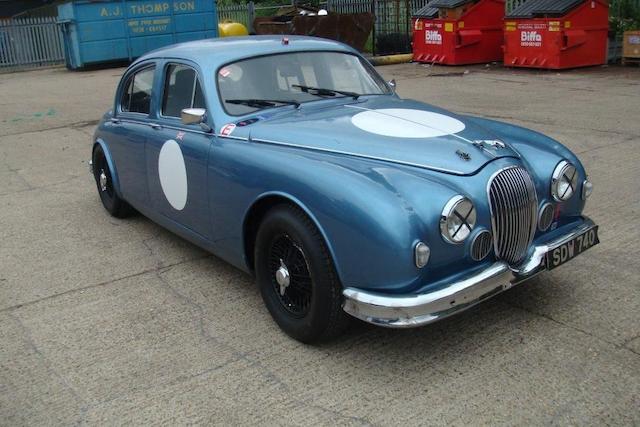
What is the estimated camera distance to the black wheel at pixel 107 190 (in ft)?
20.0

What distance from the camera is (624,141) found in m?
7.96

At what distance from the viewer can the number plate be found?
11.8ft

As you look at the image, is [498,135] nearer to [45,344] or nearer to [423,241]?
[423,241]

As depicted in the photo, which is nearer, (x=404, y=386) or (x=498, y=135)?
(x=404, y=386)

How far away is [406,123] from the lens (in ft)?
12.9

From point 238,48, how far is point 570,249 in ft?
8.44

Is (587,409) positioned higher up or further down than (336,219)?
further down

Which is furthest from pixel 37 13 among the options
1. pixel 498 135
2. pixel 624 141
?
pixel 498 135

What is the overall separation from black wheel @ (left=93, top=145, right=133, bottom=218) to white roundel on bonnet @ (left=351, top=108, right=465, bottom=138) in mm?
2886

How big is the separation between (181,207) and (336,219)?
5.80 feet

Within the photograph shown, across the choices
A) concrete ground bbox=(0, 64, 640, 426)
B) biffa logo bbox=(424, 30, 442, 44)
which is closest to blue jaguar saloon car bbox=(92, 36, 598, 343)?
concrete ground bbox=(0, 64, 640, 426)

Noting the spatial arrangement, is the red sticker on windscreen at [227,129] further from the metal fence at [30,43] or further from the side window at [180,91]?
the metal fence at [30,43]

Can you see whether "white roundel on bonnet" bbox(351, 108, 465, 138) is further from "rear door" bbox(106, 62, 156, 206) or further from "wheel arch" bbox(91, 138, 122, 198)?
"wheel arch" bbox(91, 138, 122, 198)

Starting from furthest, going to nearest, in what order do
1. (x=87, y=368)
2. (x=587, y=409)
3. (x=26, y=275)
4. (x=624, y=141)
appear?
(x=624, y=141) < (x=26, y=275) < (x=87, y=368) < (x=587, y=409)
